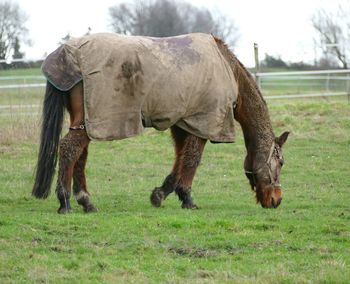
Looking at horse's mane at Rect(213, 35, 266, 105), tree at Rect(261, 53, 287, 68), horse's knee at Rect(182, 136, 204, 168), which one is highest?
horse's mane at Rect(213, 35, 266, 105)

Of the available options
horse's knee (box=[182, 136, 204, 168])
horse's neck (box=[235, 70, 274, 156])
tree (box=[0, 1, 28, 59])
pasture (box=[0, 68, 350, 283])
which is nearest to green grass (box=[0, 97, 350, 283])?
pasture (box=[0, 68, 350, 283])

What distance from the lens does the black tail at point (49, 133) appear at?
9492 millimetres

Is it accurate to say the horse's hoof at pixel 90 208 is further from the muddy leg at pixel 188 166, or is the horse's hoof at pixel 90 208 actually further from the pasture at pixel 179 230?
the muddy leg at pixel 188 166

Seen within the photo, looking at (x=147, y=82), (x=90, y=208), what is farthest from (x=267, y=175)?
(x=90, y=208)

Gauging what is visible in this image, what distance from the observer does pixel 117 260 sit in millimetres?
6844

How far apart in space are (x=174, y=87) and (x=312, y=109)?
11844 millimetres

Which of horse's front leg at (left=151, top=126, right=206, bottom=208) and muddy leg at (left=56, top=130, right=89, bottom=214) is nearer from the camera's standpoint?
muddy leg at (left=56, top=130, right=89, bottom=214)

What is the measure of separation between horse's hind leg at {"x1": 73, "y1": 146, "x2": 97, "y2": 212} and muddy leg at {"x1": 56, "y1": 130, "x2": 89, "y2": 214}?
0.31m

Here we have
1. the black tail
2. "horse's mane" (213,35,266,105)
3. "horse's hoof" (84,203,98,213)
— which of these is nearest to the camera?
the black tail

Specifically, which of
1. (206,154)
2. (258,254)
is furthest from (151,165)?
(258,254)

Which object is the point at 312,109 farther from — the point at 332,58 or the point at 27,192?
the point at 332,58

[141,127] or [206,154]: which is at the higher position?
[141,127]

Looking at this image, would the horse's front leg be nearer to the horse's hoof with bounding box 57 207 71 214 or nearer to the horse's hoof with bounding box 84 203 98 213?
the horse's hoof with bounding box 84 203 98 213

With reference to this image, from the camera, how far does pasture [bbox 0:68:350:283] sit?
6.48 meters
